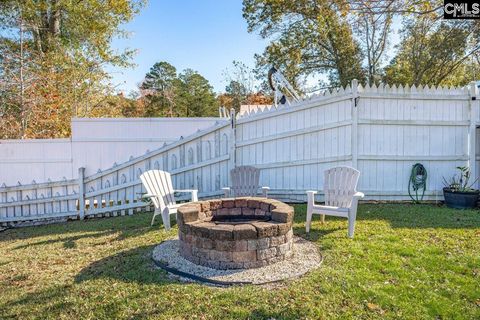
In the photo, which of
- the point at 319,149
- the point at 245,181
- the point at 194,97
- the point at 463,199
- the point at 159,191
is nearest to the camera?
the point at 159,191

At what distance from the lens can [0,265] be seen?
3912 millimetres

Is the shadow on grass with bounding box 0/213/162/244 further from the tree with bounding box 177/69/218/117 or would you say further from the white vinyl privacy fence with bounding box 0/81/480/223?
the tree with bounding box 177/69/218/117

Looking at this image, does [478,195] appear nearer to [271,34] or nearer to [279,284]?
[279,284]

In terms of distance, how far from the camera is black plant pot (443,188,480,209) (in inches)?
221

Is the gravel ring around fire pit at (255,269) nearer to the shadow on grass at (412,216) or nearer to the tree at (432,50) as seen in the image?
the shadow on grass at (412,216)

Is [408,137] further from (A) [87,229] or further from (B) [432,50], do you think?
(B) [432,50]

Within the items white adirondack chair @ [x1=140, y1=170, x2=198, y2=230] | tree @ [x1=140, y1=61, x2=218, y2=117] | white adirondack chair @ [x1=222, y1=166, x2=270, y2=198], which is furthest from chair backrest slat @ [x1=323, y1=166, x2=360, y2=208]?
tree @ [x1=140, y1=61, x2=218, y2=117]

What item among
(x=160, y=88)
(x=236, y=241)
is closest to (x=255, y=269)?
(x=236, y=241)

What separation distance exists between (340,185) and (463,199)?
8.32 ft

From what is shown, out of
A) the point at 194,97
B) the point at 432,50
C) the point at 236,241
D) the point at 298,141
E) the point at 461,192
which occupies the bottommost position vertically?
the point at 236,241

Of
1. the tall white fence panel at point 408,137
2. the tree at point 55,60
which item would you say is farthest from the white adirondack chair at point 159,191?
Result: the tree at point 55,60

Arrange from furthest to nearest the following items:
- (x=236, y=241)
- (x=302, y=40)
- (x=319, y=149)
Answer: (x=302, y=40) → (x=319, y=149) → (x=236, y=241)

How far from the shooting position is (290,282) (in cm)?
296

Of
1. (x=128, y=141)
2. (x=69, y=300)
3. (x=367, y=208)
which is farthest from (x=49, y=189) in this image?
(x=367, y=208)
